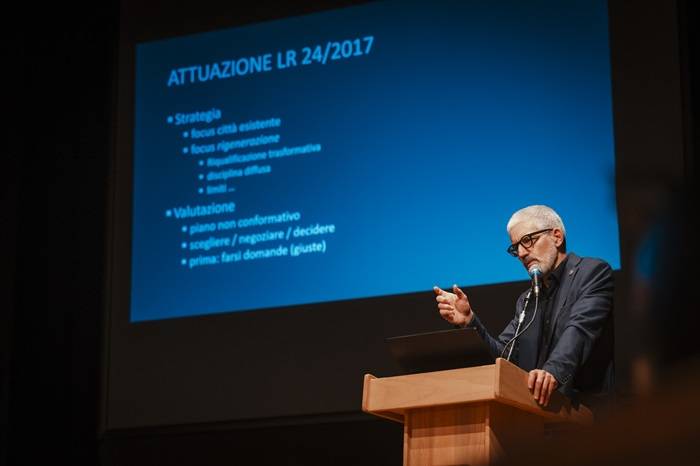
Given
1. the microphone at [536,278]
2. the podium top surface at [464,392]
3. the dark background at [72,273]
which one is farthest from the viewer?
the dark background at [72,273]

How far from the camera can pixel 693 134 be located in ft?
12.4

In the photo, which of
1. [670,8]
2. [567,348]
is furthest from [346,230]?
[567,348]

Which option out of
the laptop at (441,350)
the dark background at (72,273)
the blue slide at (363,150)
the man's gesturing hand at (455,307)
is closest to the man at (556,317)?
the man's gesturing hand at (455,307)

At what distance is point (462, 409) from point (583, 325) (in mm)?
426

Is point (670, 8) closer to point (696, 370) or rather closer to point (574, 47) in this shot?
point (574, 47)

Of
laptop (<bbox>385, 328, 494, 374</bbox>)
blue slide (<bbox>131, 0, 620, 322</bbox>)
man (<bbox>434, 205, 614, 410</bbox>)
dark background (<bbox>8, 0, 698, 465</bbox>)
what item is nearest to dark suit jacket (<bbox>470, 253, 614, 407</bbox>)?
man (<bbox>434, 205, 614, 410</bbox>)

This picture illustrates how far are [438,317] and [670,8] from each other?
59.8 inches

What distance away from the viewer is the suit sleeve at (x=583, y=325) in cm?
253

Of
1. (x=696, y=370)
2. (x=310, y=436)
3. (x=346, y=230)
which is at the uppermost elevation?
(x=346, y=230)

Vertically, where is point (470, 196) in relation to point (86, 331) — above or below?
above

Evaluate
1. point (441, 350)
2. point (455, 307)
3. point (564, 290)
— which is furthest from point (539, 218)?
point (441, 350)

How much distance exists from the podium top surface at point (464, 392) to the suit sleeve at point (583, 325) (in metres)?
0.09

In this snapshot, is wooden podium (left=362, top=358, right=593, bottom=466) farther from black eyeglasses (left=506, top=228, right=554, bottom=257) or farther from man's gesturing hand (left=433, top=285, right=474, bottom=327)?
black eyeglasses (left=506, top=228, right=554, bottom=257)

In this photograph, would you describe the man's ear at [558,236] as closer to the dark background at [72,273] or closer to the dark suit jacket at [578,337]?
the dark suit jacket at [578,337]
